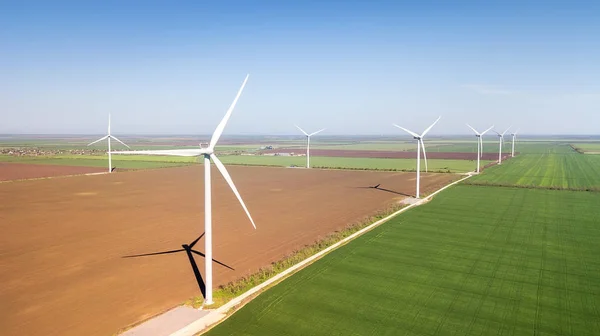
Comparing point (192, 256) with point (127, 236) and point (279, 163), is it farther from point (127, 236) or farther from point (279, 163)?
point (279, 163)

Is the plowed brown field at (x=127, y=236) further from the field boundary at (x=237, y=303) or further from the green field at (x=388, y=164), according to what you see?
the green field at (x=388, y=164)

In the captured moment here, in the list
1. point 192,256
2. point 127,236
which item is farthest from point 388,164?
point 192,256

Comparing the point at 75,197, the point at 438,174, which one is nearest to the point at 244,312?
the point at 75,197

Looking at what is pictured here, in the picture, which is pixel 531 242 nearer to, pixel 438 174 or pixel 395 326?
pixel 395 326

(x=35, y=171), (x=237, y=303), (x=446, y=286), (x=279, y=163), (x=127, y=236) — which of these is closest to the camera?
(x=237, y=303)

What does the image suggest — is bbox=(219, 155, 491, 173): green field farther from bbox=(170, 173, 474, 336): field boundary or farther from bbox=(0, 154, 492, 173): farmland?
bbox=(170, 173, 474, 336): field boundary

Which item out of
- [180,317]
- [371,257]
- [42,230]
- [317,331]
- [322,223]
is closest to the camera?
[317,331]
